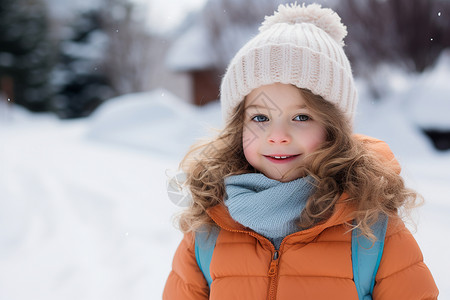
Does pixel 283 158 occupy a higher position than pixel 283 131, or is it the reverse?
pixel 283 131

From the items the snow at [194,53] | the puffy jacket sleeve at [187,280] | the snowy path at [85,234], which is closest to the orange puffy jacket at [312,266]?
the puffy jacket sleeve at [187,280]

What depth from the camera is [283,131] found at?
132 cm

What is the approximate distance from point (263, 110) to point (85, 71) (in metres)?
23.3

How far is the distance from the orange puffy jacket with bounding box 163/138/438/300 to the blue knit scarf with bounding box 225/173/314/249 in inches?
1.8

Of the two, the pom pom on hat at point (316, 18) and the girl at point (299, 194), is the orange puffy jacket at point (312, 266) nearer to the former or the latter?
the girl at point (299, 194)

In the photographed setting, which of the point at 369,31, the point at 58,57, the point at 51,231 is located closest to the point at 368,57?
the point at 369,31

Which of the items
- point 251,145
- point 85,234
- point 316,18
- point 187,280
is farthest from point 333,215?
point 85,234

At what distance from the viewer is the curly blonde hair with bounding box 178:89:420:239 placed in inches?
A: 50.9

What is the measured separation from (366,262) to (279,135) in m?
0.50

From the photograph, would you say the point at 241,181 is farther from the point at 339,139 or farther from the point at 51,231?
the point at 51,231

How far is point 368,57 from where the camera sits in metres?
7.59

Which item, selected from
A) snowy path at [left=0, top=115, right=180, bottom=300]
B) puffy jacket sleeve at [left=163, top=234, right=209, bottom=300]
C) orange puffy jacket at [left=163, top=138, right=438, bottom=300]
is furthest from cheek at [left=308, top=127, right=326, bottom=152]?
snowy path at [left=0, top=115, right=180, bottom=300]

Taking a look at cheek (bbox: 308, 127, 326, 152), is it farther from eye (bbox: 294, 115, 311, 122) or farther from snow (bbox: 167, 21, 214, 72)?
snow (bbox: 167, 21, 214, 72)

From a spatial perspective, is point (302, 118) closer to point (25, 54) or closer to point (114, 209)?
point (114, 209)
